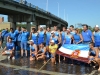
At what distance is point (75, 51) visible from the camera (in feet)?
35.9

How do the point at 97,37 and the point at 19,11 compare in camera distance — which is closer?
the point at 97,37

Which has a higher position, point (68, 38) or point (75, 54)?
point (68, 38)

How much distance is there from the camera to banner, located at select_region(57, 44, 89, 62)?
34.6 ft

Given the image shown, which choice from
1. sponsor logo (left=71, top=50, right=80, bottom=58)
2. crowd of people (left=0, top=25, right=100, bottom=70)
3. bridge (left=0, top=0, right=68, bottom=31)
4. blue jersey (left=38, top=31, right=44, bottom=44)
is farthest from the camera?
bridge (left=0, top=0, right=68, bottom=31)

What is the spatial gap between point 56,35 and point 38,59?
1752 millimetres

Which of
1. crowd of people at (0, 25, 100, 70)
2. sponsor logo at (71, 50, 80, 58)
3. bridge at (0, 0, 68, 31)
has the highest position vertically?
bridge at (0, 0, 68, 31)

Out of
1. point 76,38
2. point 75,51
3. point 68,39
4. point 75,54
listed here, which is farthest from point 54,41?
point 75,54

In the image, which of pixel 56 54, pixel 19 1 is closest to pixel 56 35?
pixel 56 54

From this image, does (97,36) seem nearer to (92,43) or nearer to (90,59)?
(92,43)

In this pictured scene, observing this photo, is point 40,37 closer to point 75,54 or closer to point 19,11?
point 75,54

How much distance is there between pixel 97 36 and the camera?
33.8 feet

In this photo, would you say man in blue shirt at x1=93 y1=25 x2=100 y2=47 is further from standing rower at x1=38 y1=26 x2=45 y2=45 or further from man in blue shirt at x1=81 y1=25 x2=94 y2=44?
standing rower at x1=38 y1=26 x2=45 y2=45

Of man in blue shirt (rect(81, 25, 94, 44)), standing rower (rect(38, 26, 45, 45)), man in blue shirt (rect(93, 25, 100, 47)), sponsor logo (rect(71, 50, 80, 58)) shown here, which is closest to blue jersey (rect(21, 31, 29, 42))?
standing rower (rect(38, 26, 45, 45))

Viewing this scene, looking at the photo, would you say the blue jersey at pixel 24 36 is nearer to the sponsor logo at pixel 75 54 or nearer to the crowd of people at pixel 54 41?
the crowd of people at pixel 54 41
